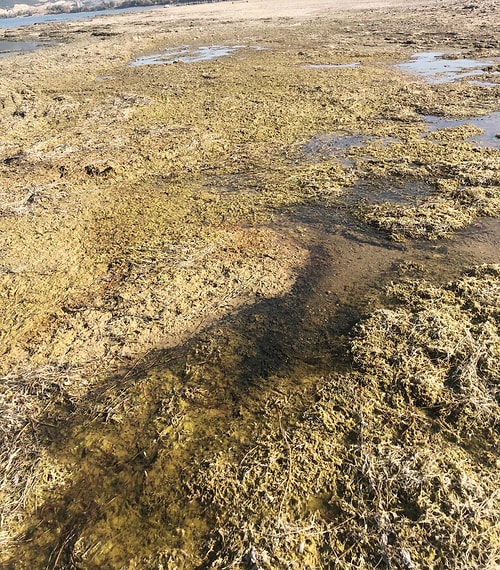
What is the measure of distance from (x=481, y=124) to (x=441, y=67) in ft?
26.3

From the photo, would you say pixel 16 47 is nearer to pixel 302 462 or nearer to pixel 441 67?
pixel 441 67

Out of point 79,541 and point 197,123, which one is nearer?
point 79,541

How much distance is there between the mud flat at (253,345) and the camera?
2.83 meters

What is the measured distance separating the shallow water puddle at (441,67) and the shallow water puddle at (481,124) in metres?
4.48

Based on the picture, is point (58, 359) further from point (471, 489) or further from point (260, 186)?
point (260, 186)

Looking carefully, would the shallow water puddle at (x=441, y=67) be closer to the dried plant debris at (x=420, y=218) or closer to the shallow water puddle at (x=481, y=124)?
the shallow water puddle at (x=481, y=124)

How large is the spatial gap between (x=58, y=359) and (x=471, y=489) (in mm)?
4186

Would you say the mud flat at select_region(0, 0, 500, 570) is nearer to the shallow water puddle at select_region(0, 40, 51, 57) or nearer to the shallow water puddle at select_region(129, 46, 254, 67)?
the shallow water puddle at select_region(129, 46, 254, 67)

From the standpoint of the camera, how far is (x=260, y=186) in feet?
25.1

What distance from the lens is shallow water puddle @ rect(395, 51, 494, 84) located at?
14.3 metres

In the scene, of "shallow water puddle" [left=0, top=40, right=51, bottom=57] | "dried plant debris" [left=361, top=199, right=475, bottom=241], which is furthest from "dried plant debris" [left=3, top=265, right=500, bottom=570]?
"shallow water puddle" [left=0, top=40, right=51, bottom=57]

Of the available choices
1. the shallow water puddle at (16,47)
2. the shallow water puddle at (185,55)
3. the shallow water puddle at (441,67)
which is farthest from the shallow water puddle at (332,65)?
the shallow water puddle at (16,47)

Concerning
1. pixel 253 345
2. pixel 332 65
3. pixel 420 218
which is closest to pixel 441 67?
pixel 332 65

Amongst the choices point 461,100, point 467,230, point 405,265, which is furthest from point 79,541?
point 461,100
